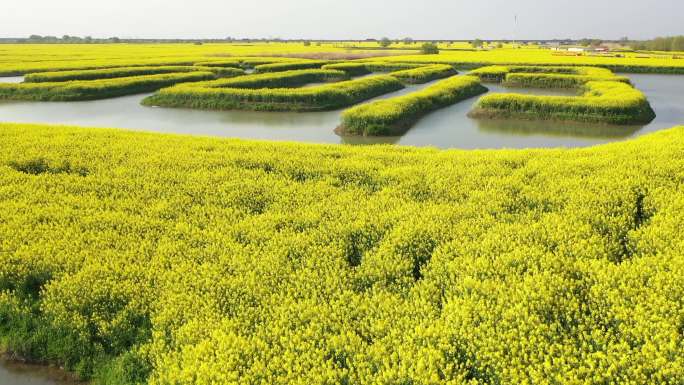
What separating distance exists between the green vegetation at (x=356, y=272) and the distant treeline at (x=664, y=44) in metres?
103

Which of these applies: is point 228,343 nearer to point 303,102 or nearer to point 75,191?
point 75,191

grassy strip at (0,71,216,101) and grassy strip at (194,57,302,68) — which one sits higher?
grassy strip at (194,57,302,68)

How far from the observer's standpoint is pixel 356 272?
7.09 meters

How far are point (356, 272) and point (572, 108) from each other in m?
23.5

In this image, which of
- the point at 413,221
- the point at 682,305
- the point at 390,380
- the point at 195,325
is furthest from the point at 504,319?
the point at 195,325

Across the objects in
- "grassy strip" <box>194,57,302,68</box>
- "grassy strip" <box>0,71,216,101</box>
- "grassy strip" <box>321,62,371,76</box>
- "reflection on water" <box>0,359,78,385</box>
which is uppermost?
"grassy strip" <box>194,57,302,68</box>

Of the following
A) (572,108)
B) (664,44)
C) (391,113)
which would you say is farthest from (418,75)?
(664,44)

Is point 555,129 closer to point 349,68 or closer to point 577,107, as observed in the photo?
point 577,107

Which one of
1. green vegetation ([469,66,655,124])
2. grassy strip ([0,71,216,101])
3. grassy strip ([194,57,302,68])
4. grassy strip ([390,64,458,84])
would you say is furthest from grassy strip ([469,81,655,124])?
grassy strip ([194,57,302,68])

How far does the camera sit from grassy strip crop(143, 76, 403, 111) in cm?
2997

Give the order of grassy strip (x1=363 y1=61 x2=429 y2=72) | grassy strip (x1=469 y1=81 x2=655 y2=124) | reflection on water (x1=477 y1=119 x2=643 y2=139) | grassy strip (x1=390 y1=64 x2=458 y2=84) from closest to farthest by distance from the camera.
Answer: reflection on water (x1=477 y1=119 x2=643 y2=139), grassy strip (x1=469 y1=81 x2=655 y2=124), grassy strip (x1=390 y1=64 x2=458 y2=84), grassy strip (x1=363 y1=61 x2=429 y2=72)

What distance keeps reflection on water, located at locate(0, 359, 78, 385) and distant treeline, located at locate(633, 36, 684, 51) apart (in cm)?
11418

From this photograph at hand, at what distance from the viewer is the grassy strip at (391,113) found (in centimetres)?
2291

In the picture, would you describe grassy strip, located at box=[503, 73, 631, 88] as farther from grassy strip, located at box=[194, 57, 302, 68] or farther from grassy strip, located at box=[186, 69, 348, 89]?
grassy strip, located at box=[194, 57, 302, 68]
